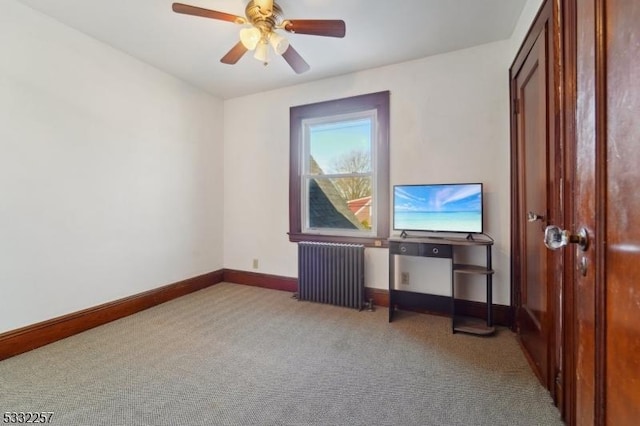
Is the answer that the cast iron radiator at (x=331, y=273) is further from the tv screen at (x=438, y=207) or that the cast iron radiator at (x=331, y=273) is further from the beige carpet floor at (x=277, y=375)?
the tv screen at (x=438, y=207)

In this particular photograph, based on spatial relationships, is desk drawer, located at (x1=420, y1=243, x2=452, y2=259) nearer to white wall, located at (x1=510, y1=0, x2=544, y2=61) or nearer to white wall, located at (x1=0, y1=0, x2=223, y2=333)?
white wall, located at (x1=510, y1=0, x2=544, y2=61)

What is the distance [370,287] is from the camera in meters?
3.14

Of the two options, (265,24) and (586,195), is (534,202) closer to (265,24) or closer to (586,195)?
(586,195)

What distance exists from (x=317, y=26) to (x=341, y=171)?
174 centimetres

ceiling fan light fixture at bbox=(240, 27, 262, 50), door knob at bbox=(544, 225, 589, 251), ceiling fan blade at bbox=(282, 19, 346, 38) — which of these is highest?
ceiling fan blade at bbox=(282, 19, 346, 38)

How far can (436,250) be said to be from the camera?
8.25 ft

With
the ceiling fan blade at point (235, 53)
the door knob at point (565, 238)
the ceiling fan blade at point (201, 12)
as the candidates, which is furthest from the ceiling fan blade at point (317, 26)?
the door knob at point (565, 238)

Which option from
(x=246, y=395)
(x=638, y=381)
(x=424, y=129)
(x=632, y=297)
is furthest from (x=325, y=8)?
(x=246, y=395)

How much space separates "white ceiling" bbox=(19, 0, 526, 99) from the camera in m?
2.13

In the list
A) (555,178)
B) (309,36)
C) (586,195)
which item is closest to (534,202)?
(555,178)

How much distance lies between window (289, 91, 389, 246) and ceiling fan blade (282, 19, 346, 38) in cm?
129

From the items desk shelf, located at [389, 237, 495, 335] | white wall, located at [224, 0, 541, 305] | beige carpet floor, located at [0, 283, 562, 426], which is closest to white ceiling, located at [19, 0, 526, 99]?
white wall, located at [224, 0, 541, 305]

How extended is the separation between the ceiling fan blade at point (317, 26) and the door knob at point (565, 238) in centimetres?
169

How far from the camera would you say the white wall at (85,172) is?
211cm
